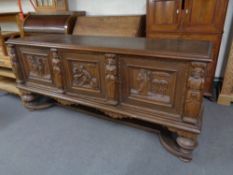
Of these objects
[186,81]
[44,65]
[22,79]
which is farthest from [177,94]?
[22,79]

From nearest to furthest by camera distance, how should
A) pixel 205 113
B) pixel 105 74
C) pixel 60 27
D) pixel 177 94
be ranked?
pixel 177 94 → pixel 105 74 → pixel 205 113 → pixel 60 27

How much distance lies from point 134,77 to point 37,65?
3.18 feet

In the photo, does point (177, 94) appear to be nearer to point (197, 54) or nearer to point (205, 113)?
point (197, 54)

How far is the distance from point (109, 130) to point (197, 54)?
97 centimetres

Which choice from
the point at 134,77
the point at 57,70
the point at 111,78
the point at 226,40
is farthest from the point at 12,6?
the point at 226,40

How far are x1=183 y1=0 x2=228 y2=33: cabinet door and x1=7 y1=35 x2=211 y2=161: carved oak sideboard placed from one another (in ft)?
1.87

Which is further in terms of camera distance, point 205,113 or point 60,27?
point 60,27

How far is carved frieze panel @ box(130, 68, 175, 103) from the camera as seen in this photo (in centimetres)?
116

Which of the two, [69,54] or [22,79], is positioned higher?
[69,54]

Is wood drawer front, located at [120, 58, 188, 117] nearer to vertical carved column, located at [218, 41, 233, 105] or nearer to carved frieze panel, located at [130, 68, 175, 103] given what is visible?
carved frieze panel, located at [130, 68, 175, 103]

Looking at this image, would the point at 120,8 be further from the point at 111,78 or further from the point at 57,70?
the point at 111,78

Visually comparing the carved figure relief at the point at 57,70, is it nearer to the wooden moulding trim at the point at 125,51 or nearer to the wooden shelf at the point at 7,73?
the wooden moulding trim at the point at 125,51

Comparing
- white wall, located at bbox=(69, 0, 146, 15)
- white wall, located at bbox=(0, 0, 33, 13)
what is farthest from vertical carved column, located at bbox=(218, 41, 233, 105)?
white wall, located at bbox=(0, 0, 33, 13)

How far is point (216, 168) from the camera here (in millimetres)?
1190
